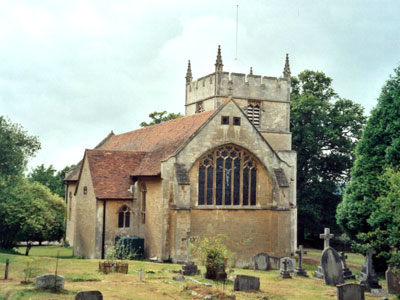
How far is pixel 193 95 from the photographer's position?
A: 165 ft

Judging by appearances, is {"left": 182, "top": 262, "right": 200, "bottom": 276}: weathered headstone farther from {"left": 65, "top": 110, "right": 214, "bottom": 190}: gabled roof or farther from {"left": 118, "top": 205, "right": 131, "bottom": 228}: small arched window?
{"left": 118, "top": 205, "right": 131, "bottom": 228}: small arched window

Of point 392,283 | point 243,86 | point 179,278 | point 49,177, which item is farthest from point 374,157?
point 49,177

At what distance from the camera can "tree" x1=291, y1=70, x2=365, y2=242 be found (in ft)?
173

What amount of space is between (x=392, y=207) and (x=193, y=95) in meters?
29.8

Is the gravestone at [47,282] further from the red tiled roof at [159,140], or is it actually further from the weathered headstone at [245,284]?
the red tiled roof at [159,140]

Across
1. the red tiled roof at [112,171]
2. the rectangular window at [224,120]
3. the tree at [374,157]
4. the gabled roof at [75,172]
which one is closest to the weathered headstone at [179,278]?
the tree at [374,157]

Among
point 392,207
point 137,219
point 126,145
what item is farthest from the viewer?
point 126,145

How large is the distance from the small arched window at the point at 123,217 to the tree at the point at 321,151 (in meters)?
22.9

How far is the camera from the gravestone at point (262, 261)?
30.0 m

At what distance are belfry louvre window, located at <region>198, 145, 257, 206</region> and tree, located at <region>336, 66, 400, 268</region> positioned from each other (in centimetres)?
718

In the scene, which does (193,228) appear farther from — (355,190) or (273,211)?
(355,190)

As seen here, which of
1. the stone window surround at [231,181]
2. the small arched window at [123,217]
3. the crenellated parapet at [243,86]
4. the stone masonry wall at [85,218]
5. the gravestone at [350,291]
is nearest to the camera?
A: the gravestone at [350,291]

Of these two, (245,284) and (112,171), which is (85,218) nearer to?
(112,171)

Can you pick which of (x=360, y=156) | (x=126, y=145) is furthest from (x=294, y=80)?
(x=360, y=156)
